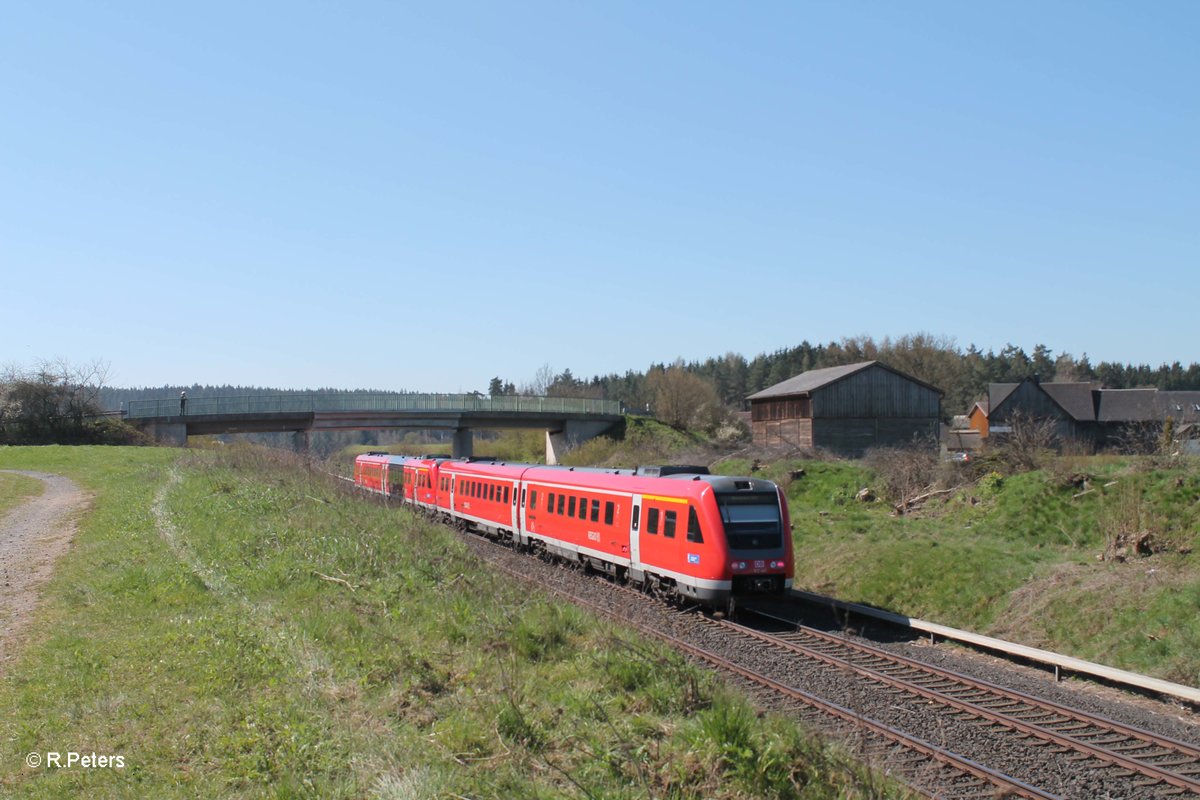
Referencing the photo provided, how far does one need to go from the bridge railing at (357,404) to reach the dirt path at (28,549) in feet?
77.2

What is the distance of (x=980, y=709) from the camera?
10.8 meters

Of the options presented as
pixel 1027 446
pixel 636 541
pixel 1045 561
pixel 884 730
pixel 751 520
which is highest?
pixel 1027 446

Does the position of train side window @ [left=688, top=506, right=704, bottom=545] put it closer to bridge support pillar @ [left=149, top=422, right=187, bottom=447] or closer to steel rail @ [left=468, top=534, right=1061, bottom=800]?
steel rail @ [left=468, top=534, right=1061, bottom=800]

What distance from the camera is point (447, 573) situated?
13992 mm

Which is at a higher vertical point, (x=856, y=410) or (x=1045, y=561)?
(x=856, y=410)

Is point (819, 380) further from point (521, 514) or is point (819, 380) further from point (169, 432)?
point (169, 432)

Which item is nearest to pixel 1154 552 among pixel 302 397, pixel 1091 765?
pixel 1091 765

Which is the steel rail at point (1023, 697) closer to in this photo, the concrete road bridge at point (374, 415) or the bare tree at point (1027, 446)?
the bare tree at point (1027, 446)

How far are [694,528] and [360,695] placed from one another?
8567 mm

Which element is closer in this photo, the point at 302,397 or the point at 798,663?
the point at 798,663

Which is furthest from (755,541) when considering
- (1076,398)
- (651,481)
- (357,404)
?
(1076,398)

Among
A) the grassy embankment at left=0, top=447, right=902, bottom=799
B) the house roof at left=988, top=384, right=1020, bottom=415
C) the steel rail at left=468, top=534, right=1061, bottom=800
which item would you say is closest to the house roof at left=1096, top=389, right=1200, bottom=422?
the house roof at left=988, top=384, right=1020, bottom=415

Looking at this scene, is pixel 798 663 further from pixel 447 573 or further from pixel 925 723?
pixel 447 573

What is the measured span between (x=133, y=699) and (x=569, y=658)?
14.0 ft
